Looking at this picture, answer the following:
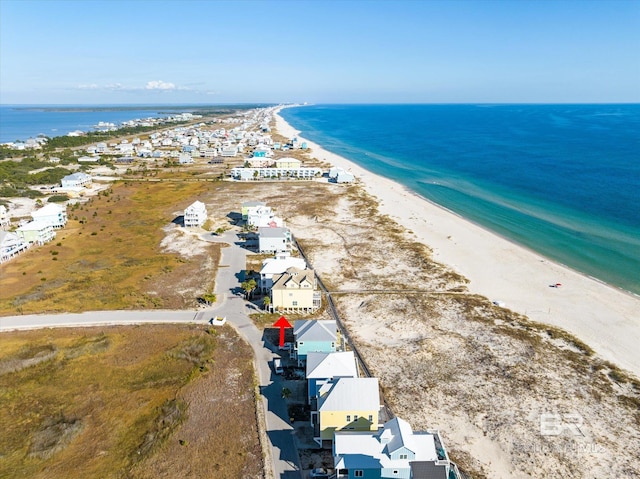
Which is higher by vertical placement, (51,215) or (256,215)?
(256,215)

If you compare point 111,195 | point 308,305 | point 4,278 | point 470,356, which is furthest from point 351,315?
point 111,195

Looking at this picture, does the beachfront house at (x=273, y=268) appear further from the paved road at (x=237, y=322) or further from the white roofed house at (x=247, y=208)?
the white roofed house at (x=247, y=208)

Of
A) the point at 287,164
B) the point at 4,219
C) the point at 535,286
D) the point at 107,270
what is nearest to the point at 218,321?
the point at 107,270

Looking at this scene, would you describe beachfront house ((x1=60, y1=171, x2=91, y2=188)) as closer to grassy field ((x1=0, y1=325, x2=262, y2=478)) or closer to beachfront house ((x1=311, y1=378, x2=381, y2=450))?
grassy field ((x1=0, y1=325, x2=262, y2=478))

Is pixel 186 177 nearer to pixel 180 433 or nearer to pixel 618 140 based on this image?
pixel 180 433

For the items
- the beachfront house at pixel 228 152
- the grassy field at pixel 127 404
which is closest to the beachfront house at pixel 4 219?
the grassy field at pixel 127 404

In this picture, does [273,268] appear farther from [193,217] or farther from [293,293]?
[193,217]

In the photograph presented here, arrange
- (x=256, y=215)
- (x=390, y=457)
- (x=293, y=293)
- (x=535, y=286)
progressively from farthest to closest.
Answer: (x=256, y=215)
(x=535, y=286)
(x=293, y=293)
(x=390, y=457)
